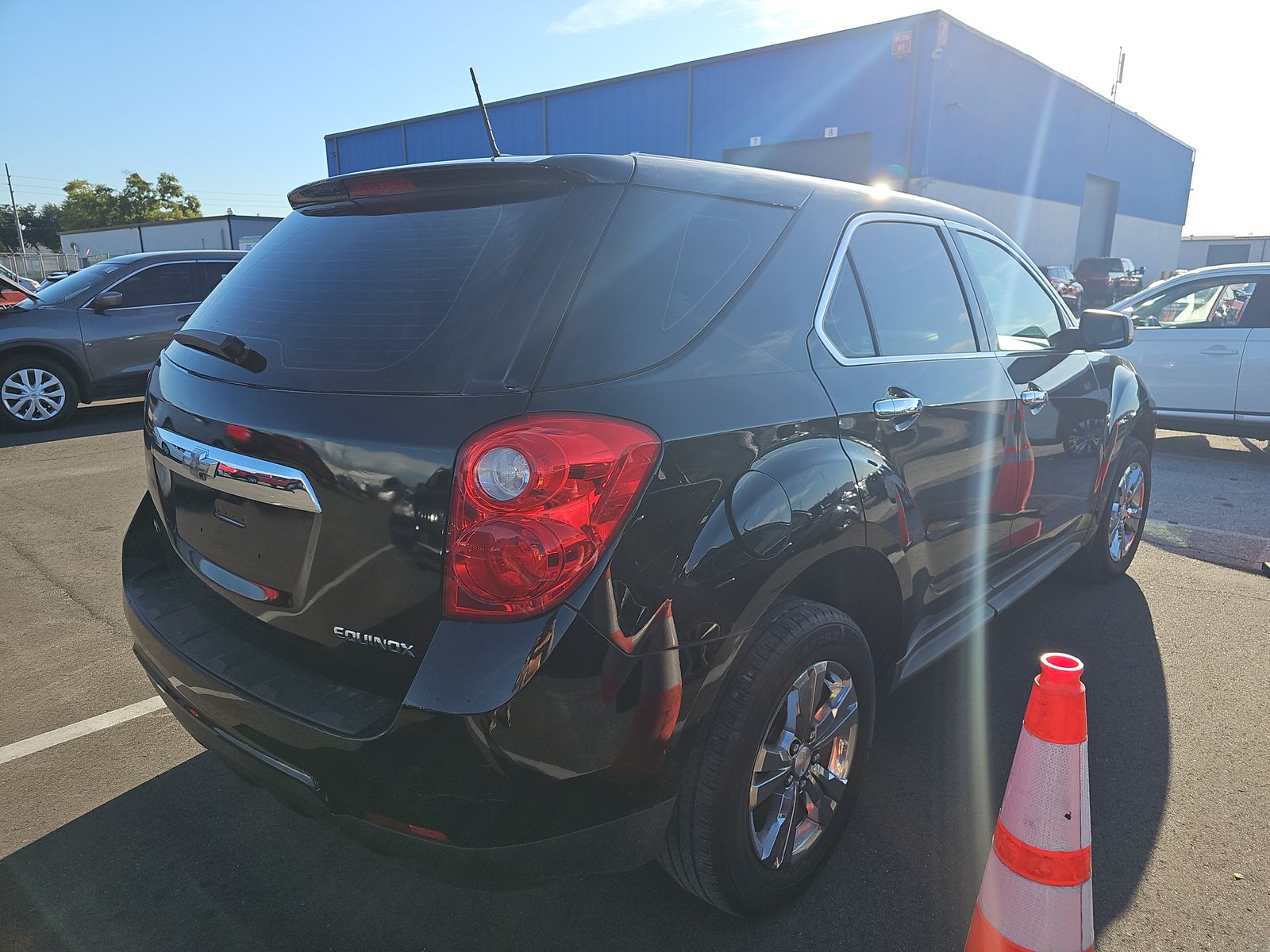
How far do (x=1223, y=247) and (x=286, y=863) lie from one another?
2638 inches

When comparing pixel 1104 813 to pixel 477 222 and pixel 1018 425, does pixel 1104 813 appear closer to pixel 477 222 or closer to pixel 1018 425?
pixel 1018 425

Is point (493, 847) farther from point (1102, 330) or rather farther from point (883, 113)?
point (883, 113)

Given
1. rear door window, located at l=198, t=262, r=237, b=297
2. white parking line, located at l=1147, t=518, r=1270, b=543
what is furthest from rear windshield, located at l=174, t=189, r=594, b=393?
rear door window, located at l=198, t=262, r=237, b=297

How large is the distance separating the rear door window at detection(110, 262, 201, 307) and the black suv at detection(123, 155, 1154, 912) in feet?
25.4

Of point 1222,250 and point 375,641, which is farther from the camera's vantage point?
point 1222,250

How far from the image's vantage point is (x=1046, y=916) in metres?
1.65

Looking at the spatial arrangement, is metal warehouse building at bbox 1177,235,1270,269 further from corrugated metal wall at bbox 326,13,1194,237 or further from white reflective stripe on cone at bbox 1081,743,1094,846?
white reflective stripe on cone at bbox 1081,743,1094,846

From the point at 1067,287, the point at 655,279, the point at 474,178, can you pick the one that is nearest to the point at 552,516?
the point at 655,279

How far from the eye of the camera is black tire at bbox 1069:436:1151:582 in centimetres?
414

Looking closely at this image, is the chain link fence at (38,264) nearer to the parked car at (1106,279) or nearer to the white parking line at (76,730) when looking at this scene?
the parked car at (1106,279)

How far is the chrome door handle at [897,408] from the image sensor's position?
228cm

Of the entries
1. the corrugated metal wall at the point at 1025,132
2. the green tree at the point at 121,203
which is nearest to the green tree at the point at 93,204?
the green tree at the point at 121,203

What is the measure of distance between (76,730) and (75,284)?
7569 millimetres

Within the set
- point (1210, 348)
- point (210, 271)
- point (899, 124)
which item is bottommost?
point (1210, 348)
